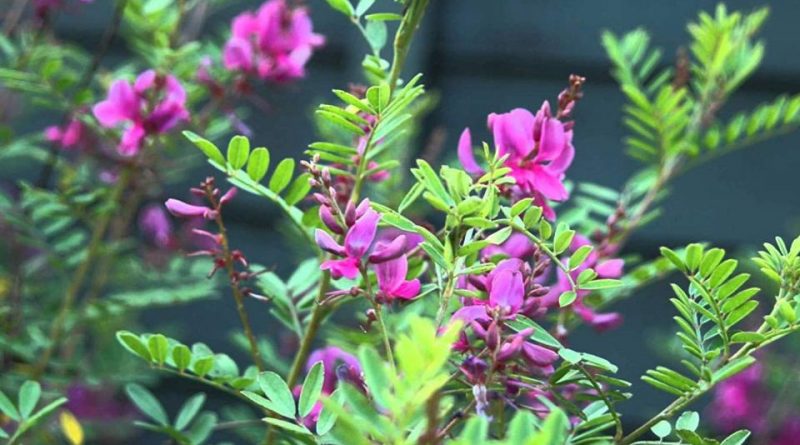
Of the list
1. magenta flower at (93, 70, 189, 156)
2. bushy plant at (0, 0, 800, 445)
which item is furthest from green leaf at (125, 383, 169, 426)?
magenta flower at (93, 70, 189, 156)

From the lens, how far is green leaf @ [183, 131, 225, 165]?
0.60 metres

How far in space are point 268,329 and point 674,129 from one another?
115cm

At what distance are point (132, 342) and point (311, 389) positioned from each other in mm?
139

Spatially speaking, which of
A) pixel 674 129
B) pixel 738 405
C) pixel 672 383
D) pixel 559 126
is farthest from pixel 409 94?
pixel 738 405

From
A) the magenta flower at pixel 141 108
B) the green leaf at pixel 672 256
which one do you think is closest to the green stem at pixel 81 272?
the magenta flower at pixel 141 108

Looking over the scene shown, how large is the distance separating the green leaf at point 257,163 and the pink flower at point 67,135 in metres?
0.42

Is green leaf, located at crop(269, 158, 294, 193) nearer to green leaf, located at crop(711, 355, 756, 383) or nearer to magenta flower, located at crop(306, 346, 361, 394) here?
magenta flower, located at crop(306, 346, 361, 394)

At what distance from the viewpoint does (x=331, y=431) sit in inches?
21.3

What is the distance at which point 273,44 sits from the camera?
0.94 m

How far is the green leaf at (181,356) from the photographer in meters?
0.64

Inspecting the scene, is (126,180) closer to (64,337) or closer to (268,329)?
(64,337)

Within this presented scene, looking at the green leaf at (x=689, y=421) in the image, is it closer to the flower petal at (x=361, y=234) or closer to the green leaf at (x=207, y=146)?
the flower petal at (x=361, y=234)

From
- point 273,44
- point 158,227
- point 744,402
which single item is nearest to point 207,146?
point 273,44

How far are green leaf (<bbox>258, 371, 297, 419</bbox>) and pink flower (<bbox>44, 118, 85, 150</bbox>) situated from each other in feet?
1.77
